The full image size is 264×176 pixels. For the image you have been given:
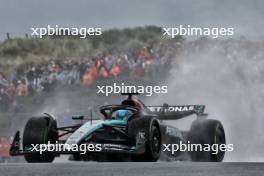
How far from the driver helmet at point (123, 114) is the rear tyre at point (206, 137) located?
1733 mm

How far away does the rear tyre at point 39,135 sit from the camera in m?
17.2

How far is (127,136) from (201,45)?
45.5 ft

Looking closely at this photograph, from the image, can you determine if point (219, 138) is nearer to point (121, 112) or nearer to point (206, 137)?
point (206, 137)

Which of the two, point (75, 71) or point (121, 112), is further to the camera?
point (75, 71)

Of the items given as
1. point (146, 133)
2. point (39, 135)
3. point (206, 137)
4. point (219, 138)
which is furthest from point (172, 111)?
point (39, 135)

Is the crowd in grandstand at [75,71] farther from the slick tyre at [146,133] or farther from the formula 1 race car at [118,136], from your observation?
the slick tyre at [146,133]

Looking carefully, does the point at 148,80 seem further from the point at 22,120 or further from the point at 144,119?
the point at 144,119

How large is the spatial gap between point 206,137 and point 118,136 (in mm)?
1996

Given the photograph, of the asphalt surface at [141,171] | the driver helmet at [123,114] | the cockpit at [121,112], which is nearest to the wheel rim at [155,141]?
the cockpit at [121,112]

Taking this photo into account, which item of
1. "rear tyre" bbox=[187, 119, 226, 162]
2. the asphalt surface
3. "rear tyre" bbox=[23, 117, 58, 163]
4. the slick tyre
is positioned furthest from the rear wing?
the asphalt surface

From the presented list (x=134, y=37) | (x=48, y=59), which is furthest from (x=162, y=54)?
(x=48, y=59)

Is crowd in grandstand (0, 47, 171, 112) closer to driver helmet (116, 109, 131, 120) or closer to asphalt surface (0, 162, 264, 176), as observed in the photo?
driver helmet (116, 109, 131, 120)

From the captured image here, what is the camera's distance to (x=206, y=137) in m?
18.9

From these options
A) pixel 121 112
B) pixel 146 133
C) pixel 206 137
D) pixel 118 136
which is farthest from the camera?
pixel 206 137
